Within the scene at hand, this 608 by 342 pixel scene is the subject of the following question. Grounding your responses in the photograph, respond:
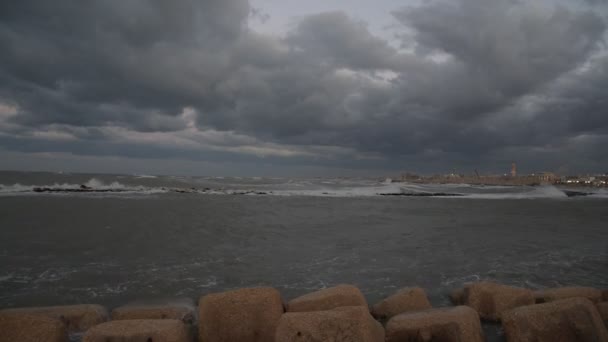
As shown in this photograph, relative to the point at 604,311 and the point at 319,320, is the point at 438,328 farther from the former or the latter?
the point at 604,311

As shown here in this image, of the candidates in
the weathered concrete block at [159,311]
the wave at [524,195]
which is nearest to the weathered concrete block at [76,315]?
the weathered concrete block at [159,311]

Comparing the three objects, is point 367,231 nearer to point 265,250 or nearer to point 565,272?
point 265,250

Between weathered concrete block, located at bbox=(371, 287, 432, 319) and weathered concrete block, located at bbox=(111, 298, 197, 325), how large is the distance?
2586 mm

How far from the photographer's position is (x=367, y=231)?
13211 millimetres

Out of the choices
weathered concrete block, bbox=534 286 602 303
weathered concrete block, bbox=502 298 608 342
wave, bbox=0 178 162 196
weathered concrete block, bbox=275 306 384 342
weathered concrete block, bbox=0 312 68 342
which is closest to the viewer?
weathered concrete block, bbox=275 306 384 342

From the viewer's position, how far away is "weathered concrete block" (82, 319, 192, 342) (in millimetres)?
3305

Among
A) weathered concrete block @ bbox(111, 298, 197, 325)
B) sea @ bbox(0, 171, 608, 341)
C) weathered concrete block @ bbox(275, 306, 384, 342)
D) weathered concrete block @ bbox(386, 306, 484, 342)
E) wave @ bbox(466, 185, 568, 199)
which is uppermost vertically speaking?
wave @ bbox(466, 185, 568, 199)

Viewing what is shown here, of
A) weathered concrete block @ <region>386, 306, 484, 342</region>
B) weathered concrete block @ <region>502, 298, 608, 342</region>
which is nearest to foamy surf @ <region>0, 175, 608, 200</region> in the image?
weathered concrete block @ <region>386, 306, 484, 342</region>

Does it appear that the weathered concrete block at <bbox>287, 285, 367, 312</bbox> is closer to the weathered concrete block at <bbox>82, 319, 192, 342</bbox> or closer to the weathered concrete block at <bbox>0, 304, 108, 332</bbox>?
the weathered concrete block at <bbox>82, 319, 192, 342</bbox>

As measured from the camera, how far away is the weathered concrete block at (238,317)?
13.0 feet

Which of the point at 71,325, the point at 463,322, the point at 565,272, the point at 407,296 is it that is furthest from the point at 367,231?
the point at 71,325

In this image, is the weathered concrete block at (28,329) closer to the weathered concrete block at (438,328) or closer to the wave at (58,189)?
the weathered concrete block at (438,328)

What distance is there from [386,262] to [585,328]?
195 inches

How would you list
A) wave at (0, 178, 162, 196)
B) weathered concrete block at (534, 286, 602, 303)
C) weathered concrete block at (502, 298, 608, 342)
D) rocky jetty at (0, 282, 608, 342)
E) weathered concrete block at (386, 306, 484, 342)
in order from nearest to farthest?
1. rocky jetty at (0, 282, 608, 342)
2. weathered concrete block at (502, 298, 608, 342)
3. weathered concrete block at (386, 306, 484, 342)
4. weathered concrete block at (534, 286, 602, 303)
5. wave at (0, 178, 162, 196)
